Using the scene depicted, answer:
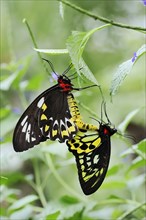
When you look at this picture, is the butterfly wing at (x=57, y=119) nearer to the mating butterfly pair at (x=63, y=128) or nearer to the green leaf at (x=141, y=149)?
the mating butterfly pair at (x=63, y=128)

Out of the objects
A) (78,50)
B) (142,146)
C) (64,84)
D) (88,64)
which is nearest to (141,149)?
(142,146)

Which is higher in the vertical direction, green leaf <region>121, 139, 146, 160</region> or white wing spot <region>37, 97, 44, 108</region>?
white wing spot <region>37, 97, 44, 108</region>

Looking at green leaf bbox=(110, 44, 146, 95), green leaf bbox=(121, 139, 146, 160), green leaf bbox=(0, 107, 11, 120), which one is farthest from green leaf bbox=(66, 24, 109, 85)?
green leaf bbox=(0, 107, 11, 120)

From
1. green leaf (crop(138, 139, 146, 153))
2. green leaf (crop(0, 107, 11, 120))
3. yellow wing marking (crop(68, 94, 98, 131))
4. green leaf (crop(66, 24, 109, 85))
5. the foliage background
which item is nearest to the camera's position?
green leaf (crop(66, 24, 109, 85))

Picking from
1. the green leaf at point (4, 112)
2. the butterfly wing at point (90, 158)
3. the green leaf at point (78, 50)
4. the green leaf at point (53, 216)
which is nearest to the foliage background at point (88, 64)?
the green leaf at point (4, 112)

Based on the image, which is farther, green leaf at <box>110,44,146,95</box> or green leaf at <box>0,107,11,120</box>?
green leaf at <box>0,107,11,120</box>

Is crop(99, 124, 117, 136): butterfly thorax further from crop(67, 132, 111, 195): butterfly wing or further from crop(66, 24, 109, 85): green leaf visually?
crop(66, 24, 109, 85): green leaf
